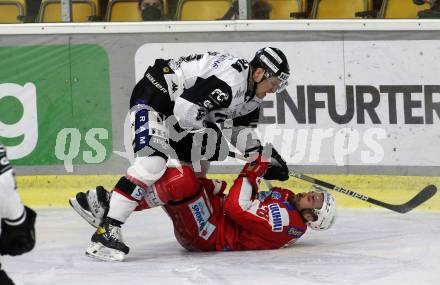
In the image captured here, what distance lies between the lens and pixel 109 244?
5285mm

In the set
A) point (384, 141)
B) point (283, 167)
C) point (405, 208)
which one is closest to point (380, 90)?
point (384, 141)

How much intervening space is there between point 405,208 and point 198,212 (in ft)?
4.76

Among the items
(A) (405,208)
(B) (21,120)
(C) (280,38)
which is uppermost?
(C) (280,38)

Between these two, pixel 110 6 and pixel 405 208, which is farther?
pixel 110 6

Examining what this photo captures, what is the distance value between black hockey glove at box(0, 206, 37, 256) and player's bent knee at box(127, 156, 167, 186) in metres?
1.86

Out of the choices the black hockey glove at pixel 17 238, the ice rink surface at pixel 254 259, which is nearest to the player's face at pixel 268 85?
the ice rink surface at pixel 254 259

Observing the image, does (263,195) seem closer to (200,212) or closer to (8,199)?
(200,212)

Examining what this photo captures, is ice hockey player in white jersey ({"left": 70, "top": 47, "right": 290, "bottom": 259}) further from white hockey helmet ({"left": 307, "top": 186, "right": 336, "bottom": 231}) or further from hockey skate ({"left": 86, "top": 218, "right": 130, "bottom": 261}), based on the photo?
white hockey helmet ({"left": 307, "top": 186, "right": 336, "bottom": 231})

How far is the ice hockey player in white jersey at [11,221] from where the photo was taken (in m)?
3.27

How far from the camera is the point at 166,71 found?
5480mm

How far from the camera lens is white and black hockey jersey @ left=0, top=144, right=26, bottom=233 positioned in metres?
3.26

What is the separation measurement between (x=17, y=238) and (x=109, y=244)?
1.97 m

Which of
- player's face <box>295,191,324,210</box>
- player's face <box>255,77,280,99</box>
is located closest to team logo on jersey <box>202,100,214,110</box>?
player's face <box>255,77,280,99</box>

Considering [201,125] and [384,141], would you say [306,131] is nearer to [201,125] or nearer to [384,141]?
[384,141]
